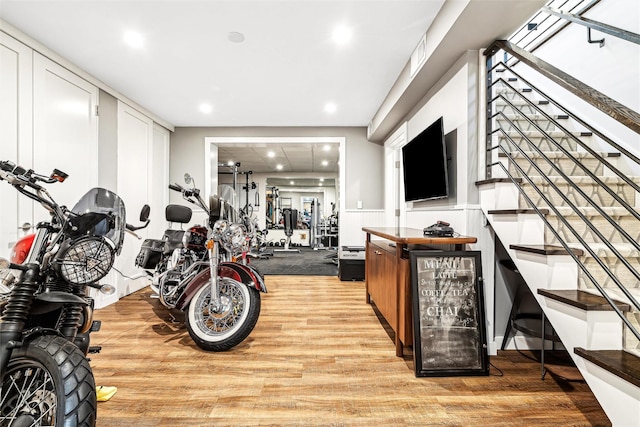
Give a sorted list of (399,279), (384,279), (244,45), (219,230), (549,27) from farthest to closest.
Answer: (549,27) < (244,45) < (384,279) < (219,230) < (399,279)

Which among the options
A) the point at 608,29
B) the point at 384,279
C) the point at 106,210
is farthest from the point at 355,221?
the point at 106,210

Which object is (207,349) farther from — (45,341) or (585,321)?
(585,321)

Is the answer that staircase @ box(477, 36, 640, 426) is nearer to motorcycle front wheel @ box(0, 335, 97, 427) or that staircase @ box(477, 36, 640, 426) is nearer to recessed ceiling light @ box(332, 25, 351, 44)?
recessed ceiling light @ box(332, 25, 351, 44)

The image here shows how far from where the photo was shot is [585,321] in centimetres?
132

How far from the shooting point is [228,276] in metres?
2.22

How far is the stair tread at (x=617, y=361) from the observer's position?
1099 millimetres

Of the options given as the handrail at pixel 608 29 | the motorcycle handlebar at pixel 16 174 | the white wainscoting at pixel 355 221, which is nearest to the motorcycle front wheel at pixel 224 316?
the motorcycle handlebar at pixel 16 174

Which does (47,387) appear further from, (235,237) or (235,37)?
(235,37)

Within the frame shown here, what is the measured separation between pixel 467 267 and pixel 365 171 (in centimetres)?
335

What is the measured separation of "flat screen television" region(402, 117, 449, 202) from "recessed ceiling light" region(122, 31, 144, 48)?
264cm

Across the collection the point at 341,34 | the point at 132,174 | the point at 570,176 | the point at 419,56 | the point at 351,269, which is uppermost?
the point at 341,34

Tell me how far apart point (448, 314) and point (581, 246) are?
0.85 meters

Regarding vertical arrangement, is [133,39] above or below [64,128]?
above

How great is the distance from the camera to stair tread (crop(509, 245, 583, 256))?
5.15 feet
